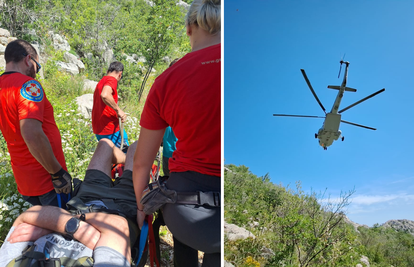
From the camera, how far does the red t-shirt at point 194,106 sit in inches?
47.0

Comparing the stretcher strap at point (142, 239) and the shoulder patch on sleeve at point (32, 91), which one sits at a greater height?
the shoulder patch on sleeve at point (32, 91)

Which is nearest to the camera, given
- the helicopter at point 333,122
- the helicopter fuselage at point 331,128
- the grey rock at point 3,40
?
the grey rock at point 3,40

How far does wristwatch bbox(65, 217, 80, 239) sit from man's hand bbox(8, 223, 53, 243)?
0.15 meters

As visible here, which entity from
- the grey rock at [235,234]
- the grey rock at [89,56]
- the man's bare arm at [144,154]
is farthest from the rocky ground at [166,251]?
the grey rock at [89,56]

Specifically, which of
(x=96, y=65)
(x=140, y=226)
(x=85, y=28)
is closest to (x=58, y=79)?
(x=96, y=65)

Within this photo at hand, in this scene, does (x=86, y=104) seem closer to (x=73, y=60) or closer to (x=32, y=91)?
(x=73, y=60)

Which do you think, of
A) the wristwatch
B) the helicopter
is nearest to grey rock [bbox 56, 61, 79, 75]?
the wristwatch

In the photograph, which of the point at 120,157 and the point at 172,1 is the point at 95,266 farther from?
the point at 172,1

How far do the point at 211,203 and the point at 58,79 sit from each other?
8083 mm

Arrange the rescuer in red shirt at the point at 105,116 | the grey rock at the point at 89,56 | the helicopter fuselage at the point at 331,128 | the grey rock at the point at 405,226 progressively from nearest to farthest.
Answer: the rescuer in red shirt at the point at 105,116 < the grey rock at the point at 89,56 < the grey rock at the point at 405,226 < the helicopter fuselage at the point at 331,128

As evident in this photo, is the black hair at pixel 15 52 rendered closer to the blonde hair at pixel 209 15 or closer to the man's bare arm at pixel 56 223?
the man's bare arm at pixel 56 223

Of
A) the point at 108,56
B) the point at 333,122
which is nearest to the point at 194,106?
the point at 108,56

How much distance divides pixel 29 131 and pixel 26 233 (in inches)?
34.9

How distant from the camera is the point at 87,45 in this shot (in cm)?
1148
